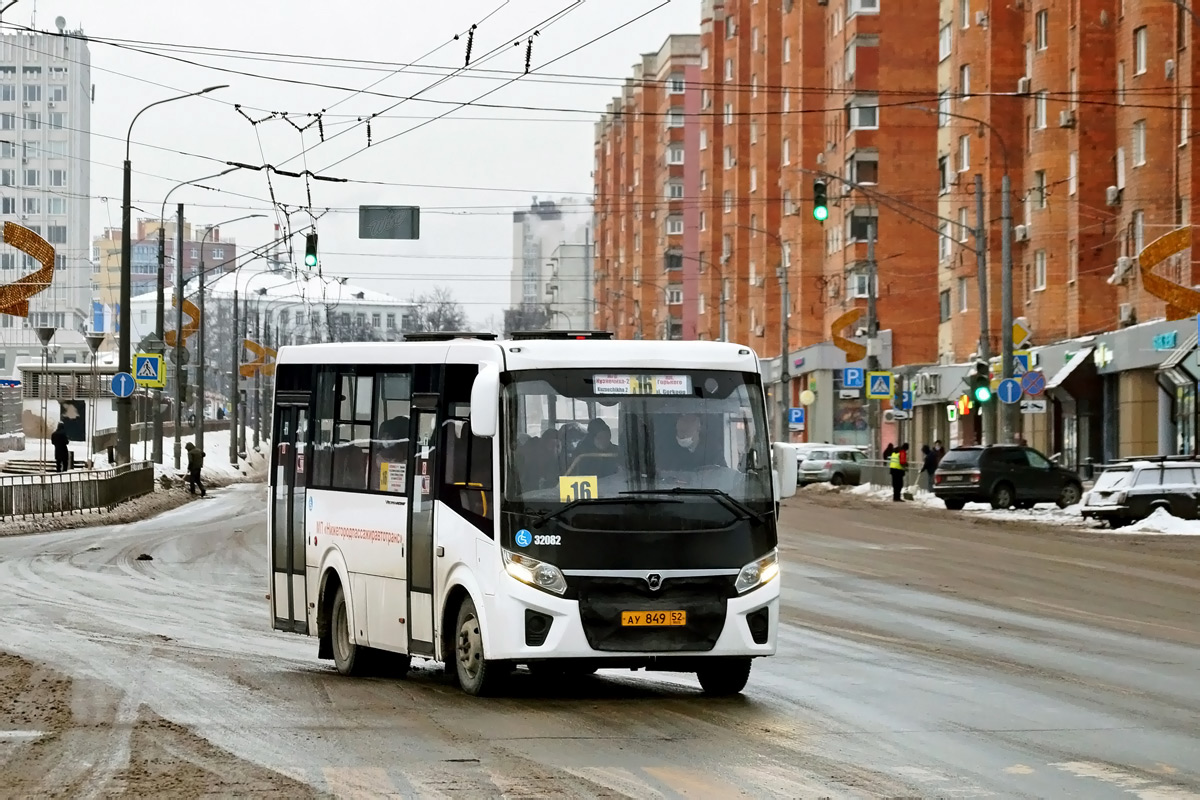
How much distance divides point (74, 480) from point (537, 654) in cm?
3280

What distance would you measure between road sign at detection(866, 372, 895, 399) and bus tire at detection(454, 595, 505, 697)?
47.5 metres

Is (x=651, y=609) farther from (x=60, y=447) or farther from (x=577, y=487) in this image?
(x=60, y=447)

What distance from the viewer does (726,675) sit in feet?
42.2

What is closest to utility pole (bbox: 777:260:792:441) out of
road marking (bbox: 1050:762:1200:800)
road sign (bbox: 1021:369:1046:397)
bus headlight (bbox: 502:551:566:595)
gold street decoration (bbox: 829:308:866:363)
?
gold street decoration (bbox: 829:308:866:363)

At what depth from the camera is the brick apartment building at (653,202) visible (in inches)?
5094

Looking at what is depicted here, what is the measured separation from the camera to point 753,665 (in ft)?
48.1

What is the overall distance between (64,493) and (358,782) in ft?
114

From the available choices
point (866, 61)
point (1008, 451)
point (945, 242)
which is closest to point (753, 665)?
point (1008, 451)

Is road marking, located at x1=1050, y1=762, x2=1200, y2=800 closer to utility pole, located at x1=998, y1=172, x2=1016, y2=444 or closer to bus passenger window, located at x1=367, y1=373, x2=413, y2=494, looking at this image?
bus passenger window, located at x1=367, y1=373, x2=413, y2=494

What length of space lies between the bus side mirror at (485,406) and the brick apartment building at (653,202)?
102940mm

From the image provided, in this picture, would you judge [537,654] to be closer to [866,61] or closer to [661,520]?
[661,520]

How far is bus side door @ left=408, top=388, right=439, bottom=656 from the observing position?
→ 523 inches

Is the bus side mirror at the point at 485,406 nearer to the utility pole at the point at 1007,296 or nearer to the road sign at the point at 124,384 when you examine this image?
the utility pole at the point at 1007,296

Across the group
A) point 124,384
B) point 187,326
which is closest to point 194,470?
point 187,326
